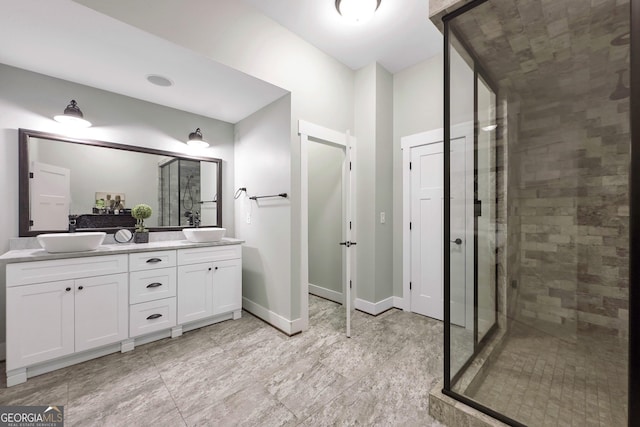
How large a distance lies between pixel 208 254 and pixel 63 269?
1095mm

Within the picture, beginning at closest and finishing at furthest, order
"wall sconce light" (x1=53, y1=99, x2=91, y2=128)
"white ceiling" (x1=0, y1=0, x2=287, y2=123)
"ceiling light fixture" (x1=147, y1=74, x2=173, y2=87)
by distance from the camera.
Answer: "white ceiling" (x1=0, y1=0, x2=287, y2=123), "wall sconce light" (x1=53, y1=99, x2=91, y2=128), "ceiling light fixture" (x1=147, y1=74, x2=173, y2=87)

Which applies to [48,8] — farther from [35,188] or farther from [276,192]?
[276,192]

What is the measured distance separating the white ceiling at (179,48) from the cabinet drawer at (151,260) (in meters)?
1.63

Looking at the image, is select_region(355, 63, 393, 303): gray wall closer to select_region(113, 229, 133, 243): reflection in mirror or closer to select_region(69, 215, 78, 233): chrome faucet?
select_region(113, 229, 133, 243): reflection in mirror

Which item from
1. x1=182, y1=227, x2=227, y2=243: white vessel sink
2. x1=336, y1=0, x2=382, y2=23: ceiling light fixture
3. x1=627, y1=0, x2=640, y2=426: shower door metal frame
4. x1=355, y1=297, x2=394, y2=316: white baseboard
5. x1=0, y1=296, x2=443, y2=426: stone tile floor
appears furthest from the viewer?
x1=355, y1=297, x2=394, y2=316: white baseboard

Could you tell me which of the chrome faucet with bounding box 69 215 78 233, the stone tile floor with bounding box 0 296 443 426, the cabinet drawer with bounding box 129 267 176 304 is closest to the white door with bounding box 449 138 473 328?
the stone tile floor with bounding box 0 296 443 426

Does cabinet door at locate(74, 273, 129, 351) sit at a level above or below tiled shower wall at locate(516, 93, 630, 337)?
below

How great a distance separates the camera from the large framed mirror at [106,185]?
226cm

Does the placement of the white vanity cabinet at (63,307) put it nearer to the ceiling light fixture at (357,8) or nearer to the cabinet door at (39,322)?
the cabinet door at (39,322)

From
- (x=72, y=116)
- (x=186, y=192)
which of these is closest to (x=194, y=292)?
(x=186, y=192)

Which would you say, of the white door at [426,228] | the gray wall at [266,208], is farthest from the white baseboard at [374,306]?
the gray wall at [266,208]

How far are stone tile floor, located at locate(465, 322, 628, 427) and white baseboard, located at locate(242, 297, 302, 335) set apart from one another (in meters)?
1.56

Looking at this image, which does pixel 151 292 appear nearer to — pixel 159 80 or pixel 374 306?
pixel 159 80

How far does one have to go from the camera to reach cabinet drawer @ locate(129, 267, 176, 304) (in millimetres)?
2299
